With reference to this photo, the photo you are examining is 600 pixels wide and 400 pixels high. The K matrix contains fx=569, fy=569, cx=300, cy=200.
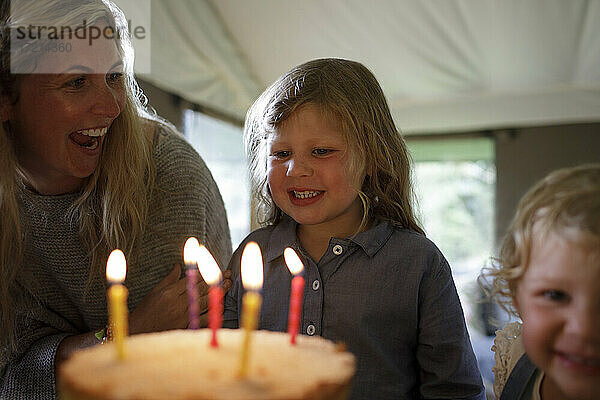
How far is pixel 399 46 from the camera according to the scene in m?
3.29

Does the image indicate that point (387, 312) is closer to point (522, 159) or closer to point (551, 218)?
point (551, 218)

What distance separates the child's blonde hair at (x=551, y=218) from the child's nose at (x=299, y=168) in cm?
38

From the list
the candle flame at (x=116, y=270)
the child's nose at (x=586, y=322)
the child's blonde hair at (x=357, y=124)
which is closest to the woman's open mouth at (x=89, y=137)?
the child's blonde hair at (x=357, y=124)

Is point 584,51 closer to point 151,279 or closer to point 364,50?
point 364,50

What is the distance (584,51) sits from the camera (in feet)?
10.9

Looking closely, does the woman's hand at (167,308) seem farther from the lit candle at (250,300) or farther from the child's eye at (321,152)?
the lit candle at (250,300)

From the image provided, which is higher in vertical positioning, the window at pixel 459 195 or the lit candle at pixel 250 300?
the lit candle at pixel 250 300

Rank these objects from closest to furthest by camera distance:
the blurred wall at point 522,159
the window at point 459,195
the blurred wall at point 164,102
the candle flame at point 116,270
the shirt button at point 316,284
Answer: the candle flame at point 116,270, the shirt button at point 316,284, the blurred wall at point 164,102, the blurred wall at point 522,159, the window at point 459,195

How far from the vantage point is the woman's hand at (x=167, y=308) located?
1077 millimetres

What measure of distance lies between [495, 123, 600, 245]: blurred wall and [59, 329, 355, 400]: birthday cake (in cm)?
397

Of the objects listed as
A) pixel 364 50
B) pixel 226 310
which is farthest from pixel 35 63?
pixel 364 50

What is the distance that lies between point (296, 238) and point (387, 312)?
252 millimetres

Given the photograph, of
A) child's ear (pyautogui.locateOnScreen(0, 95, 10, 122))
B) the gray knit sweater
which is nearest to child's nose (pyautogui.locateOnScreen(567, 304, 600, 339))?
the gray knit sweater

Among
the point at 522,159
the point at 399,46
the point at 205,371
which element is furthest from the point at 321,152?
the point at 522,159
